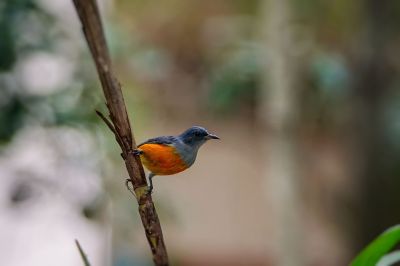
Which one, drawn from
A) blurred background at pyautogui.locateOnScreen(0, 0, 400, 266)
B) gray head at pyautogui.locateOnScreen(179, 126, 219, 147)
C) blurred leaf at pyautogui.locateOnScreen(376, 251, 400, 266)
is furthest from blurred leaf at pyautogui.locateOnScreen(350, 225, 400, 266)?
blurred background at pyautogui.locateOnScreen(0, 0, 400, 266)

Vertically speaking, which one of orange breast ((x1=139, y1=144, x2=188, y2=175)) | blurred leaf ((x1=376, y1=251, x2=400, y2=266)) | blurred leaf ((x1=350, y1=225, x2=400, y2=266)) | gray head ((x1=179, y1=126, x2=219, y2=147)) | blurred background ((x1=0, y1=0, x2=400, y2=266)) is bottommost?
blurred leaf ((x1=376, y1=251, x2=400, y2=266))

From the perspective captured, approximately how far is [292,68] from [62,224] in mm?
750

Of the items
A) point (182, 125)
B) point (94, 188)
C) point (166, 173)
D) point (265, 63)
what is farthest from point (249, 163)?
point (166, 173)

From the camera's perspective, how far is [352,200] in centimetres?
235

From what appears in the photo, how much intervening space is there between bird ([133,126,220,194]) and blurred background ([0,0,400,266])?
80 cm

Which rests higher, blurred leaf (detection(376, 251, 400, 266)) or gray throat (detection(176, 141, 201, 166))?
gray throat (detection(176, 141, 201, 166))

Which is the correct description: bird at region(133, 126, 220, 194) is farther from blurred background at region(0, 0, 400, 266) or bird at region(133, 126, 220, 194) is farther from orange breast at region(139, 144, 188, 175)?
blurred background at region(0, 0, 400, 266)

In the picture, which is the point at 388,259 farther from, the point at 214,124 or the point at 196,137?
the point at 214,124

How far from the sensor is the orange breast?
1.63 feet

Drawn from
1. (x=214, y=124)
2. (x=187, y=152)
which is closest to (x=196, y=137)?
(x=187, y=152)

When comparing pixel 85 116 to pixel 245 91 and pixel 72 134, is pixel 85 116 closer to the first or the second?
pixel 72 134

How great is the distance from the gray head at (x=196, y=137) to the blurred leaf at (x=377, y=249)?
0.62ft

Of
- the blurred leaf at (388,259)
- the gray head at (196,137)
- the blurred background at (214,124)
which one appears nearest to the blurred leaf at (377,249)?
the blurred leaf at (388,259)

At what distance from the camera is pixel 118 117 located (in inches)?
16.6
